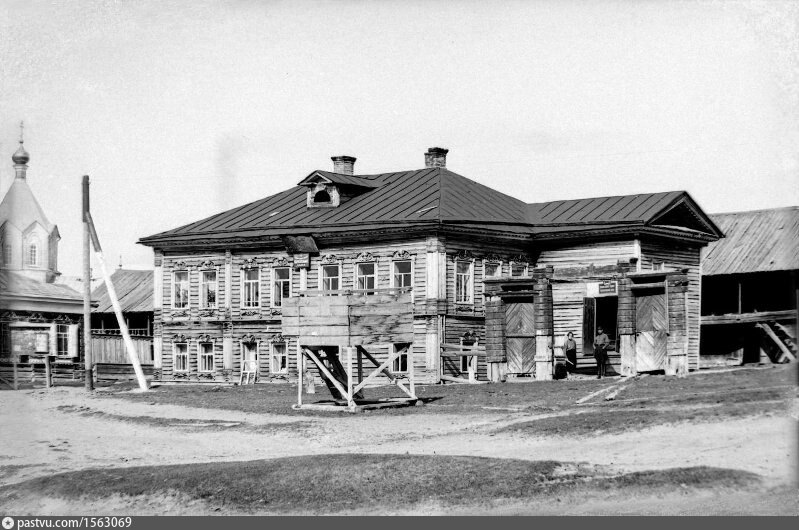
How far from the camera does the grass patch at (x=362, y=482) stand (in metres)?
20.3

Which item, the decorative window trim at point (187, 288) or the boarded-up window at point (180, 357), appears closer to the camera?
the decorative window trim at point (187, 288)

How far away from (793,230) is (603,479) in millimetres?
31403

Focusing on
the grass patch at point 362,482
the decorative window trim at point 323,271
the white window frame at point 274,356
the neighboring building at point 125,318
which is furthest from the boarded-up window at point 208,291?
the grass patch at point 362,482

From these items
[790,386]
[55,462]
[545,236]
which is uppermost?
[545,236]

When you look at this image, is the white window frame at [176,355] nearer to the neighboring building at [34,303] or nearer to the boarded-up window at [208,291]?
the boarded-up window at [208,291]

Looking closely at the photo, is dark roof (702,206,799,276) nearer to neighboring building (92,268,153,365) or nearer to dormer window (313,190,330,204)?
dormer window (313,190,330,204)

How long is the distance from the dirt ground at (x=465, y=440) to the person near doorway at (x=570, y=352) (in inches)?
198

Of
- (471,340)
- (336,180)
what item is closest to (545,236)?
(471,340)

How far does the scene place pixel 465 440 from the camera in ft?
81.1

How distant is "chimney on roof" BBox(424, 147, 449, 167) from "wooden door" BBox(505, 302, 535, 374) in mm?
13879

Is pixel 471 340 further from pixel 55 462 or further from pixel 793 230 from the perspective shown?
pixel 55 462

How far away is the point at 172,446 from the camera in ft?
88.8

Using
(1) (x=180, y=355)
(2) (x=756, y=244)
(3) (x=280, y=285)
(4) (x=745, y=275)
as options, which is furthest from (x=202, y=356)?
(2) (x=756, y=244)

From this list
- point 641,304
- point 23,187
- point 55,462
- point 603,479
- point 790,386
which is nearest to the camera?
point 603,479
